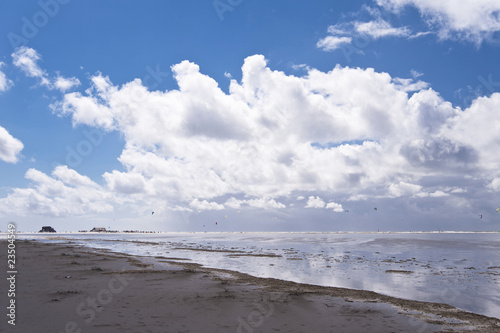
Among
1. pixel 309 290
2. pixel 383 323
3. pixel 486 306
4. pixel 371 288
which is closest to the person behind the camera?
pixel 383 323

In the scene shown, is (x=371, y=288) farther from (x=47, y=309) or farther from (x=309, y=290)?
(x=47, y=309)

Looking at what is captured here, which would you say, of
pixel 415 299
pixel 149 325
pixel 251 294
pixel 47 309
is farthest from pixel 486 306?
pixel 47 309

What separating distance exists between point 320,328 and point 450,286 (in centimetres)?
1470

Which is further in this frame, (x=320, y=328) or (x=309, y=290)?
(x=309, y=290)

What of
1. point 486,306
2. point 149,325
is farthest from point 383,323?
point 149,325

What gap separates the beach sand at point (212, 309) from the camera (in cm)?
1227

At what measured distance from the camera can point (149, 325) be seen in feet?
39.6

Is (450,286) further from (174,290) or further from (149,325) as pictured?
(149,325)

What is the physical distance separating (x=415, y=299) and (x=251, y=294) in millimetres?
9102

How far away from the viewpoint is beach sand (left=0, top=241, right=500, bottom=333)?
12.3 meters

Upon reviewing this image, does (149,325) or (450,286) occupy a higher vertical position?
(149,325)

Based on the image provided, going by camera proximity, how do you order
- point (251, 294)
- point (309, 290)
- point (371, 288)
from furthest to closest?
1. point (371, 288)
2. point (309, 290)
3. point (251, 294)

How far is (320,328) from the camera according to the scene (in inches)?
488

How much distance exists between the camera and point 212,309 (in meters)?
14.6
